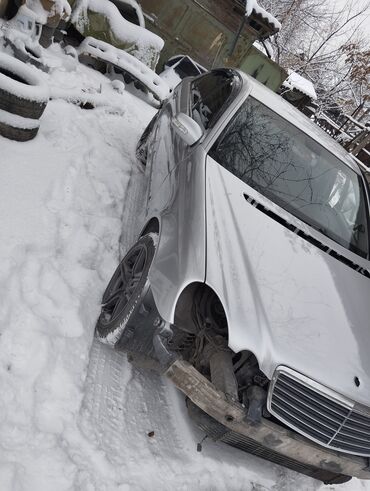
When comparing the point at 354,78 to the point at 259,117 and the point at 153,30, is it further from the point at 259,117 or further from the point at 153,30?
the point at 259,117

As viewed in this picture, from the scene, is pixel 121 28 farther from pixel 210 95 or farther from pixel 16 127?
pixel 16 127

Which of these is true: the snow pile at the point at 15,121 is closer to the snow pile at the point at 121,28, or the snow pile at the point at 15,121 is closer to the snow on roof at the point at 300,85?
the snow pile at the point at 121,28

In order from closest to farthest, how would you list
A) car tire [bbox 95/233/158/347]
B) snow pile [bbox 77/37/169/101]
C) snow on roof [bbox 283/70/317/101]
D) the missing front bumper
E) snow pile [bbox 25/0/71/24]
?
the missing front bumper < car tire [bbox 95/233/158/347] < snow pile [bbox 25/0/71/24] < snow pile [bbox 77/37/169/101] < snow on roof [bbox 283/70/317/101]

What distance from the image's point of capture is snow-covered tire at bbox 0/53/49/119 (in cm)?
346

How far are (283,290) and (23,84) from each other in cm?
268

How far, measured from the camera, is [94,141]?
4633 mm

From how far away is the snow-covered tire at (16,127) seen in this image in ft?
11.7

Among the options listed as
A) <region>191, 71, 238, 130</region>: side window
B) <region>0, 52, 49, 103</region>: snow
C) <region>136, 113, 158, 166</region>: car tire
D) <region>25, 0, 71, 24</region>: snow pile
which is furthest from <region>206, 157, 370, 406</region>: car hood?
<region>25, 0, 71, 24</region>: snow pile

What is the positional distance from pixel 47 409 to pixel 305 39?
19.4 m

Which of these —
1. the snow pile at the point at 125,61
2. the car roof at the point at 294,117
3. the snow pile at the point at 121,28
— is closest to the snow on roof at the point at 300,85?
the snow pile at the point at 121,28

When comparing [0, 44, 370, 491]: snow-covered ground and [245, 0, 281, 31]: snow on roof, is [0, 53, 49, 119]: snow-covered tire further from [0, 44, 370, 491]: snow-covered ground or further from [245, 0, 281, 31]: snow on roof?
[245, 0, 281, 31]: snow on roof

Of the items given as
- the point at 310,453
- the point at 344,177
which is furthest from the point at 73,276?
the point at 344,177

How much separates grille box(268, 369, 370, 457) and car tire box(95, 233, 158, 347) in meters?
0.88

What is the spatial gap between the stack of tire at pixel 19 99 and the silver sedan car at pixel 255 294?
1.23 m
